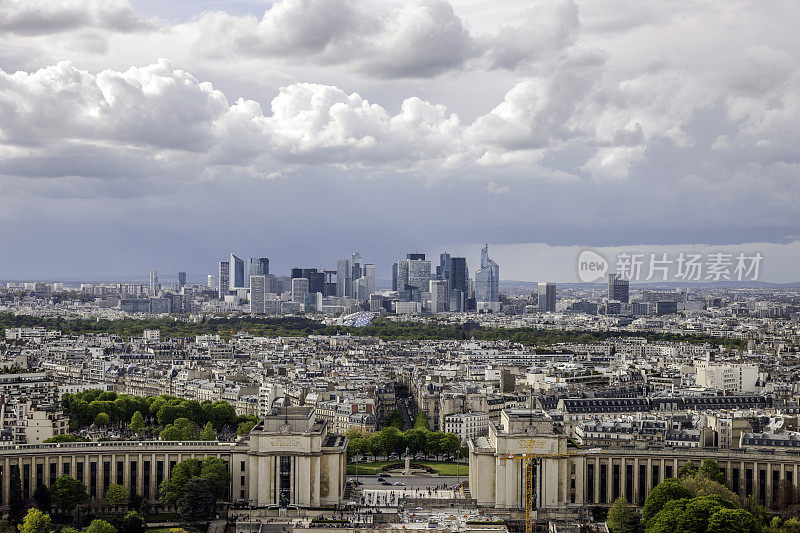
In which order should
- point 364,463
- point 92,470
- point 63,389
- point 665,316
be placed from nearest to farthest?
point 92,470 → point 364,463 → point 63,389 → point 665,316

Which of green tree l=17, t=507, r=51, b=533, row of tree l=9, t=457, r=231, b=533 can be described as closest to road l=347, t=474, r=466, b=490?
row of tree l=9, t=457, r=231, b=533

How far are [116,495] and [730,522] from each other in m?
26.7

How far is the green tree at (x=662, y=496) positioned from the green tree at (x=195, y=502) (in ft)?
61.1

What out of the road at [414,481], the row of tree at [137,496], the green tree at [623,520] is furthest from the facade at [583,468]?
the row of tree at [137,496]

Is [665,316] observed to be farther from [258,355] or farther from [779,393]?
[779,393]

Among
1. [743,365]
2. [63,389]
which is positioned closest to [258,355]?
[63,389]

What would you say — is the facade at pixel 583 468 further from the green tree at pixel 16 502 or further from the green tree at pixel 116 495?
the green tree at pixel 16 502

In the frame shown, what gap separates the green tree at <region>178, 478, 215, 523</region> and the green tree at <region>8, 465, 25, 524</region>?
21.9 feet

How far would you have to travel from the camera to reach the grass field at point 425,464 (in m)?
61.1

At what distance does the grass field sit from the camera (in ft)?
200

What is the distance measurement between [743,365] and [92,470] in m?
58.9

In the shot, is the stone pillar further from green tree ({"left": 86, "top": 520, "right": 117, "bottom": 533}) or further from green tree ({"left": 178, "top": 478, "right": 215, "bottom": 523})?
green tree ({"left": 86, "top": 520, "right": 117, "bottom": 533})

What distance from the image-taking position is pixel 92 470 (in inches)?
2089

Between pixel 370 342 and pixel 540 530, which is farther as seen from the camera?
pixel 370 342
